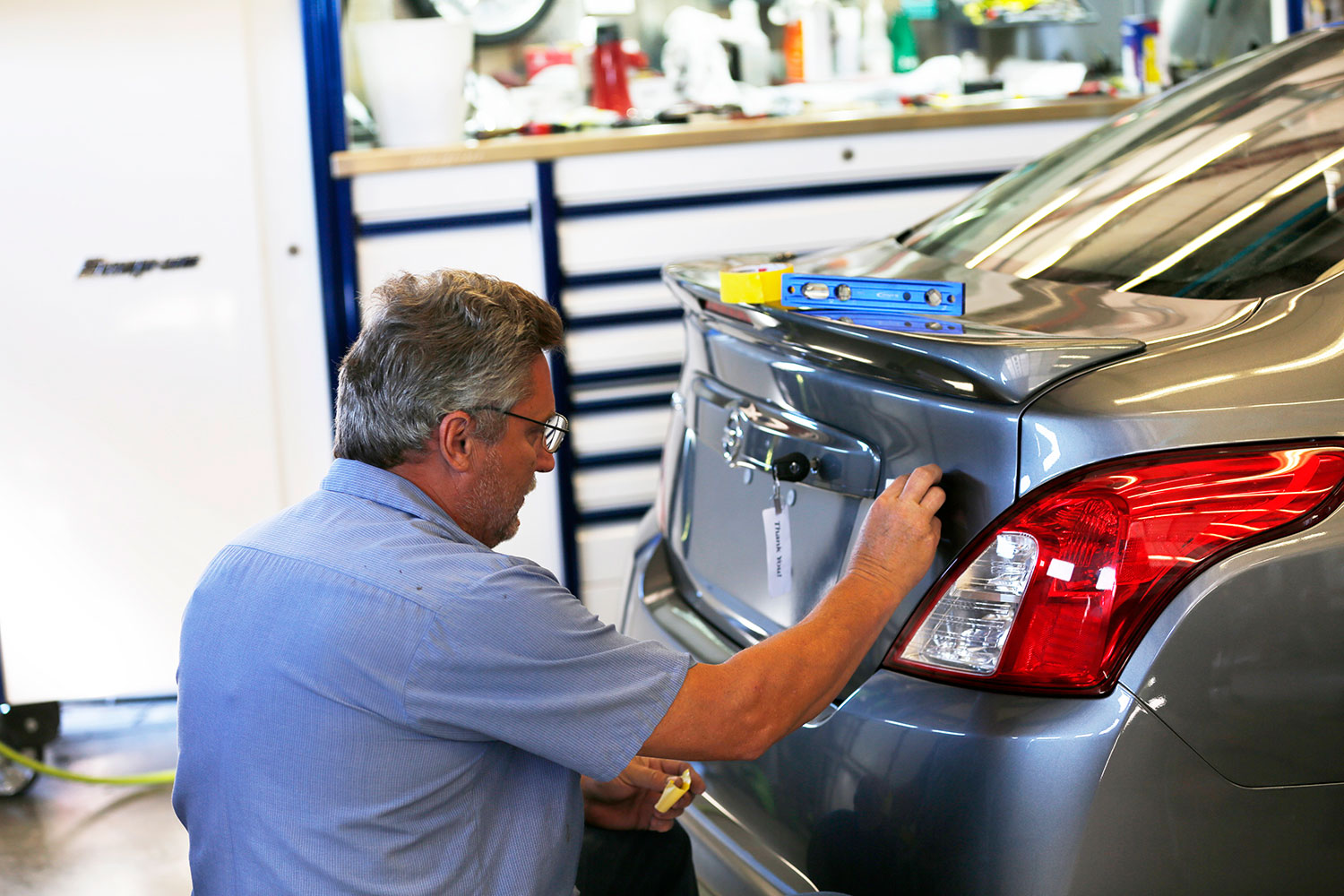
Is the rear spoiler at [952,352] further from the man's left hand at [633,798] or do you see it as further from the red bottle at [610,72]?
the red bottle at [610,72]

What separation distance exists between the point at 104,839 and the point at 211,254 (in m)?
1.17

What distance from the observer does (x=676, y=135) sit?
2.78 meters

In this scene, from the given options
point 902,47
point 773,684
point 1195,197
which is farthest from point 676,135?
point 773,684

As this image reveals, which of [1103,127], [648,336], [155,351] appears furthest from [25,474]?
[1103,127]

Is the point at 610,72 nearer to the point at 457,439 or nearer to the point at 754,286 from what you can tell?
the point at 754,286

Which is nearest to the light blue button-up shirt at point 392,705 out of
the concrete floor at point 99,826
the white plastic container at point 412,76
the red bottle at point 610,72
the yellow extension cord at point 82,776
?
the concrete floor at point 99,826

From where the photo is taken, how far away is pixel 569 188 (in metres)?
2.82

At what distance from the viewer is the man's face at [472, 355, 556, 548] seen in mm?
1151

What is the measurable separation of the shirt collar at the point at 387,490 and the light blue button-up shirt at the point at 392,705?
0.9 inches

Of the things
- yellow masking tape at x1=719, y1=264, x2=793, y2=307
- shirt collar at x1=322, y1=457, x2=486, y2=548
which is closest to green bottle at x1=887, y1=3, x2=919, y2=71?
yellow masking tape at x1=719, y1=264, x2=793, y2=307

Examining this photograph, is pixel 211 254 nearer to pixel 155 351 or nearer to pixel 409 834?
pixel 155 351

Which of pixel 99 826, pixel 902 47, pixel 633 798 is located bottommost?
pixel 99 826

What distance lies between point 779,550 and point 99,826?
1.64 metres

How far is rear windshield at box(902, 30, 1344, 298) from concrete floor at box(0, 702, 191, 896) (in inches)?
64.4
